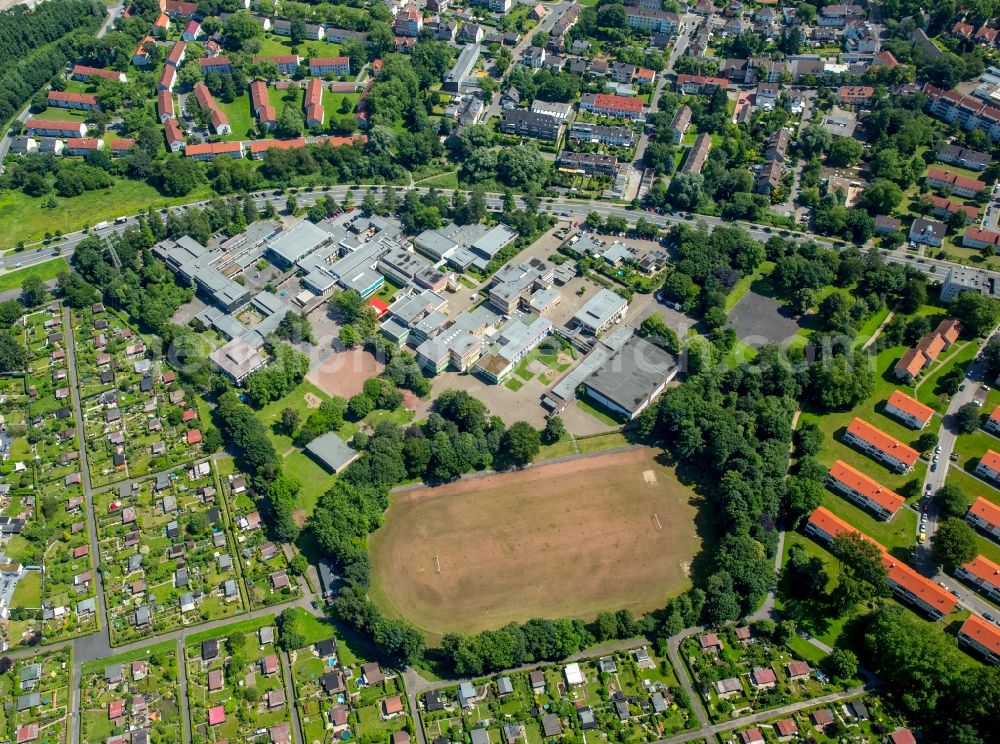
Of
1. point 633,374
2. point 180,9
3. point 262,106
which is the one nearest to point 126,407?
point 633,374

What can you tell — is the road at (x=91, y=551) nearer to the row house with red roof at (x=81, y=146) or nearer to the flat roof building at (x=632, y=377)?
the row house with red roof at (x=81, y=146)

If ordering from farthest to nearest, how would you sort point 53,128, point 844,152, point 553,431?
point 53,128 < point 844,152 < point 553,431

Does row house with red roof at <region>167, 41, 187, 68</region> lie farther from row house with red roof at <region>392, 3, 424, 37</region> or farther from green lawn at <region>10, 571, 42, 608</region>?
green lawn at <region>10, 571, 42, 608</region>

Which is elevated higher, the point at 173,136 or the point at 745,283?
the point at 745,283

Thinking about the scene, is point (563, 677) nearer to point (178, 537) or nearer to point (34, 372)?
point (178, 537)

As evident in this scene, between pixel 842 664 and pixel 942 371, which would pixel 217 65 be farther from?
pixel 842 664

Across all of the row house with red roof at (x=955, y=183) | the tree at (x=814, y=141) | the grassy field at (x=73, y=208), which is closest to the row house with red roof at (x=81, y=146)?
the grassy field at (x=73, y=208)

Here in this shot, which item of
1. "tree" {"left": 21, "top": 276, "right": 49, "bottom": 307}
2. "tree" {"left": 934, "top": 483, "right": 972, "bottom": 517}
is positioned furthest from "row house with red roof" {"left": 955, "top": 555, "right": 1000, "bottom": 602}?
"tree" {"left": 21, "top": 276, "right": 49, "bottom": 307}
